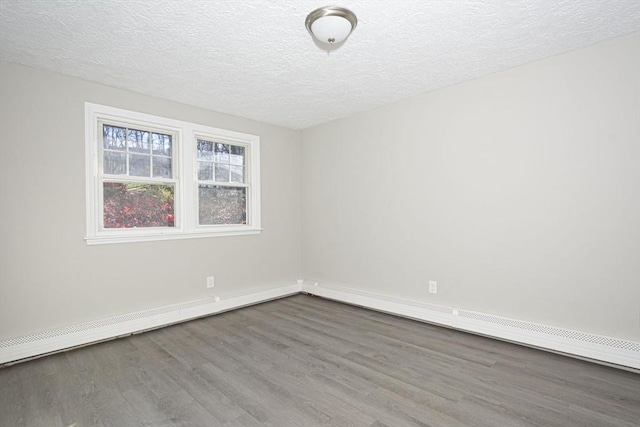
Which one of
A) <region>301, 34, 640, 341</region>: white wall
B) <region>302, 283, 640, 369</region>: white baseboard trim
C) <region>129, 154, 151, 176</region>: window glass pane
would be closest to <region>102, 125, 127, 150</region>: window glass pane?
<region>129, 154, 151, 176</region>: window glass pane

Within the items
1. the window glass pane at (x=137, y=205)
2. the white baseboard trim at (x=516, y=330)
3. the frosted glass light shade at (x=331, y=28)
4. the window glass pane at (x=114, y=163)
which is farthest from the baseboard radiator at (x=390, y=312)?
the frosted glass light shade at (x=331, y=28)

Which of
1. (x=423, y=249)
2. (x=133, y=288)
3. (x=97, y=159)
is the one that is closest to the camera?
(x=97, y=159)

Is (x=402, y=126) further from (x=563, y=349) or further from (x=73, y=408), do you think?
(x=73, y=408)

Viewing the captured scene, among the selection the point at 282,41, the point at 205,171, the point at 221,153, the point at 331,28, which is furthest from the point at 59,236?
the point at 331,28

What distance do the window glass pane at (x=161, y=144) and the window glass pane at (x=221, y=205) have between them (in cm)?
55

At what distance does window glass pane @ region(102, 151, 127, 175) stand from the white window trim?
0.27 ft

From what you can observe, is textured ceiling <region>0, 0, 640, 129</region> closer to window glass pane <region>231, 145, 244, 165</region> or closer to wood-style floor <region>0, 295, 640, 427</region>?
window glass pane <region>231, 145, 244, 165</region>

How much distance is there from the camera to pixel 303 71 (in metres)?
2.93

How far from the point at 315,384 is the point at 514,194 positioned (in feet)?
7.71

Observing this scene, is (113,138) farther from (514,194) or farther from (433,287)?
(514,194)

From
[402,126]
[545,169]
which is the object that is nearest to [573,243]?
[545,169]

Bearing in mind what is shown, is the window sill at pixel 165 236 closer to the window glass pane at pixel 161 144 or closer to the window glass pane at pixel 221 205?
the window glass pane at pixel 221 205

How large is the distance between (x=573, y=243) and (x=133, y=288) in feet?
13.4

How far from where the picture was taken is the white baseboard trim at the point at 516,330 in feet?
7.94
